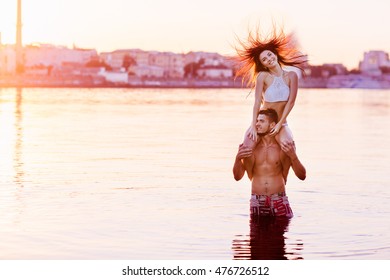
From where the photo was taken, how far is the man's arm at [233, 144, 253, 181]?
30.7ft

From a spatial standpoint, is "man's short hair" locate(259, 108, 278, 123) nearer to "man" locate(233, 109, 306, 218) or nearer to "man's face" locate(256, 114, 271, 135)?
"man's face" locate(256, 114, 271, 135)

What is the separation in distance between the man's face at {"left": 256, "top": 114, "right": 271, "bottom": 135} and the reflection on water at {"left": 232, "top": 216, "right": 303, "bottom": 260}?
0.83 m

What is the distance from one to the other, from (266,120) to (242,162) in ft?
1.77

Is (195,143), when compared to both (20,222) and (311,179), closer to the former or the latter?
(311,179)

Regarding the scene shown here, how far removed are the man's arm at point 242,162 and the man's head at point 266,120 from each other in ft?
0.68

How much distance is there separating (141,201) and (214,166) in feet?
15.0

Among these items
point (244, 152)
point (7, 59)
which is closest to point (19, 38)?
point (7, 59)

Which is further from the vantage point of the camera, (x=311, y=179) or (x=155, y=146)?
(x=155, y=146)

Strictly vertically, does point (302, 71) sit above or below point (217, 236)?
above

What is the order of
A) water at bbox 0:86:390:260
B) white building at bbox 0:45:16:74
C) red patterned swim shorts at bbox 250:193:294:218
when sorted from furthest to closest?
white building at bbox 0:45:16:74 → red patterned swim shorts at bbox 250:193:294:218 → water at bbox 0:86:390:260

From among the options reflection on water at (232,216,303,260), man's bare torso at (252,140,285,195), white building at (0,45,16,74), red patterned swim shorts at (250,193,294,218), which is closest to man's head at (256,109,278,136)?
man's bare torso at (252,140,285,195)

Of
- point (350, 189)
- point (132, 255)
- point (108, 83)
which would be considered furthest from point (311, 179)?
point (108, 83)

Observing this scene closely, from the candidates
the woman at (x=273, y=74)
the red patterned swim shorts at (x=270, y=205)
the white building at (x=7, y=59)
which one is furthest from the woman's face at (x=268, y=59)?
the white building at (x=7, y=59)
